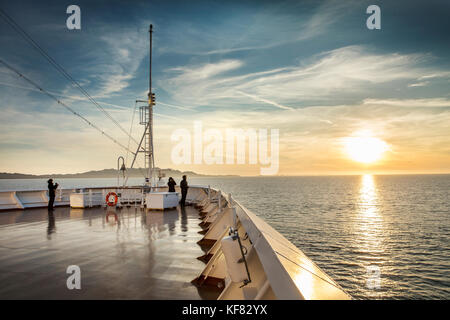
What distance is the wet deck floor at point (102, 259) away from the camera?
176 inches

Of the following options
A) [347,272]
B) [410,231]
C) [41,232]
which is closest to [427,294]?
[347,272]

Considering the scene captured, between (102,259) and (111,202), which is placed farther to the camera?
(111,202)

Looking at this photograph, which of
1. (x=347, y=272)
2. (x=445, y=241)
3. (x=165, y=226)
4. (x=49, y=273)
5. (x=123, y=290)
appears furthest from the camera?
(x=445, y=241)

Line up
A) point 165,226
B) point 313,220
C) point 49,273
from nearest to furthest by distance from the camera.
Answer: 1. point 49,273
2. point 165,226
3. point 313,220

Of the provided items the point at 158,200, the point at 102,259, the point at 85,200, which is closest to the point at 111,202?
the point at 85,200

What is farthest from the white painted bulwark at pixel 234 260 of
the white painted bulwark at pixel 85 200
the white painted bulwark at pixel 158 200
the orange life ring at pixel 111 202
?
the white painted bulwark at pixel 85 200

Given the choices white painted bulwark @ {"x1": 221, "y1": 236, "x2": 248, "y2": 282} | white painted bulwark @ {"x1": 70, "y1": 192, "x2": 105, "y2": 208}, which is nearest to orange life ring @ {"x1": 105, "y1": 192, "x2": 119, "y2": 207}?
white painted bulwark @ {"x1": 70, "y1": 192, "x2": 105, "y2": 208}

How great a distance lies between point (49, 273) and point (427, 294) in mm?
14121

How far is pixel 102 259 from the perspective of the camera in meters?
6.31

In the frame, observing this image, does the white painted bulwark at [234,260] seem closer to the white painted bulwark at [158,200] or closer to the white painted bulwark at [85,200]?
the white painted bulwark at [158,200]

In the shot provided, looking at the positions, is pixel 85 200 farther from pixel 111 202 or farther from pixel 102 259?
pixel 102 259

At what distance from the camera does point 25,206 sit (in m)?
16.1

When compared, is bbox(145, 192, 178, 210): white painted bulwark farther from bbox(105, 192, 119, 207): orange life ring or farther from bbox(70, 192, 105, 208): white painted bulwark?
bbox(70, 192, 105, 208): white painted bulwark

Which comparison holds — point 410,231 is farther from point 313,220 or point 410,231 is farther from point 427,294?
point 427,294
